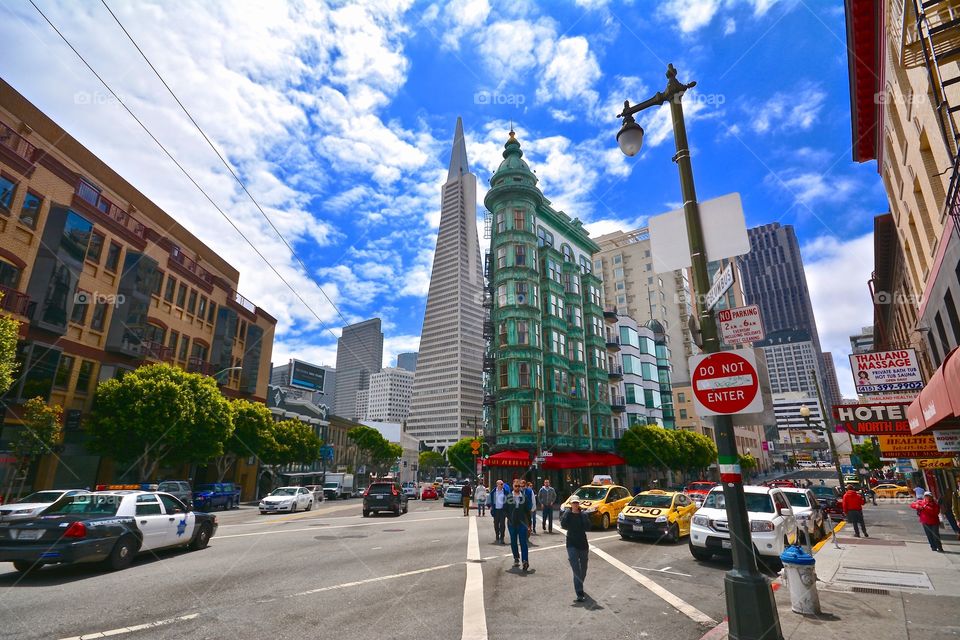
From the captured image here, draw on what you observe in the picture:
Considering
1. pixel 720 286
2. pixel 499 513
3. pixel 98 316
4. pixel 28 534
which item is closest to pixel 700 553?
pixel 499 513

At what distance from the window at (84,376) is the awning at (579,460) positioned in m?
28.9

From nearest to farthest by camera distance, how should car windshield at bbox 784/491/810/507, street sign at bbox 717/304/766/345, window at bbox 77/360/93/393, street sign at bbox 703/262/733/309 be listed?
street sign at bbox 703/262/733/309, street sign at bbox 717/304/766/345, car windshield at bbox 784/491/810/507, window at bbox 77/360/93/393

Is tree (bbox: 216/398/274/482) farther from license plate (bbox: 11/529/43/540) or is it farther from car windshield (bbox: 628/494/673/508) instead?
car windshield (bbox: 628/494/673/508)

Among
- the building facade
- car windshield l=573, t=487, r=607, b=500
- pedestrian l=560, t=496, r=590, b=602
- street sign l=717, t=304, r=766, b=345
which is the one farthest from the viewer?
the building facade

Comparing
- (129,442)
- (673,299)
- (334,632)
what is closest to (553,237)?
(129,442)

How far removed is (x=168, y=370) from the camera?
29.4 meters

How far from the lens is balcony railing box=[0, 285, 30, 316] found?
76.0 feet

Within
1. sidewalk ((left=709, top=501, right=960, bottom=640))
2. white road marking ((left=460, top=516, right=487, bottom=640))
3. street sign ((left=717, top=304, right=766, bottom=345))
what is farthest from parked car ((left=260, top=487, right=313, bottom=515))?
street sign ((left=717, top=304, right=766, bottom=345))

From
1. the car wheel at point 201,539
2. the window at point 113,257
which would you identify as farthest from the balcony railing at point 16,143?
the car wheel at point 201,539

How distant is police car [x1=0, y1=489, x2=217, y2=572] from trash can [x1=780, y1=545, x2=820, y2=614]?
11282 mm

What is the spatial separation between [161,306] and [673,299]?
274ft

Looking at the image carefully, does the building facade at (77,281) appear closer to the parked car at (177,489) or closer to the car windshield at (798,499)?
the parked car at (177,489)

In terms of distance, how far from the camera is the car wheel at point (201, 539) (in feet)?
38.9

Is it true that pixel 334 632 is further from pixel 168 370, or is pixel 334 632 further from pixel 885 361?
pixel 168 370
